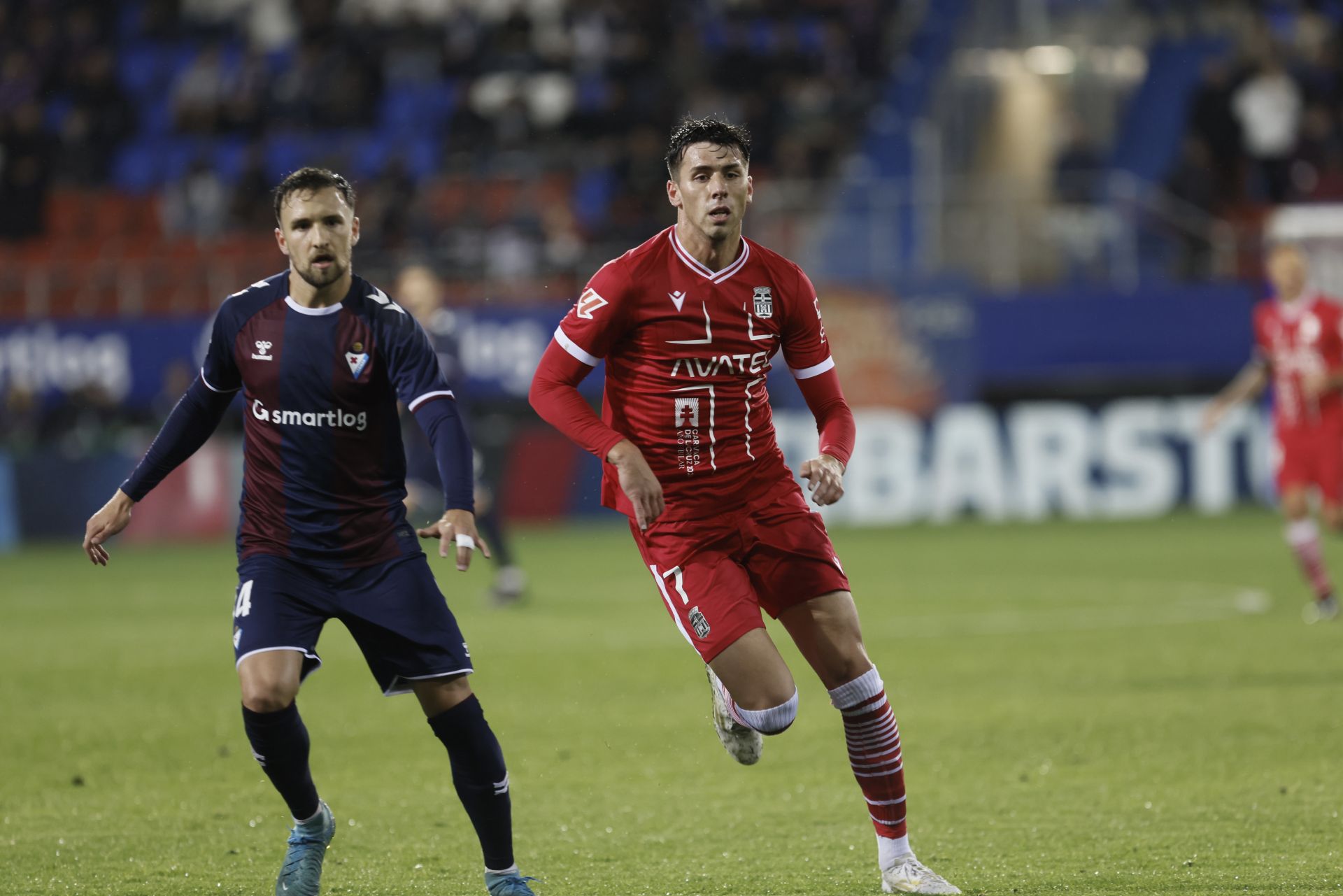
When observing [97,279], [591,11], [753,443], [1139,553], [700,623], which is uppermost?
[591,11]

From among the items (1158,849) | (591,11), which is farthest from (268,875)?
(591,11)

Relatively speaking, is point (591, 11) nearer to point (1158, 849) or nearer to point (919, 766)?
point (919, 766)

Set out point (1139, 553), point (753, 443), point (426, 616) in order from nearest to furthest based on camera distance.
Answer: point (426, 616) < point (753, 443) < point (1139, 553)

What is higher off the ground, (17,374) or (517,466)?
(17,374)

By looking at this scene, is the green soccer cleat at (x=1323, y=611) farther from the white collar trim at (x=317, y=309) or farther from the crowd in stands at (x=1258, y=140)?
the crowd in stands at (x=1258, y=140)

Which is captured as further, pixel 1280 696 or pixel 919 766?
pixel 1280 696

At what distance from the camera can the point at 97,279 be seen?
77.2ft

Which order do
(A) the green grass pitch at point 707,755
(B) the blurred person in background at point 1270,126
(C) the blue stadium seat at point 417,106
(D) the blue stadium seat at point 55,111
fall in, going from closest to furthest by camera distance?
(A) the green grass pitch at point 707,755 → (B) the blurred person in background at point 1270,126 → (C) the blue stadium seat at point 417,106 → (D) the blue stadium seat at point 55,111

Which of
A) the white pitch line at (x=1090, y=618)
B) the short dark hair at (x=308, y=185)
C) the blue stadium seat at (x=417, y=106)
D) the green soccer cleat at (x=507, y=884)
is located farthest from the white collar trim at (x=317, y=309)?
the blue stadium seat at (x=417, y=106)

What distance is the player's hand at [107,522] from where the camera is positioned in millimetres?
5875

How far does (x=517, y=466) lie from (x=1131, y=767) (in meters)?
15.5

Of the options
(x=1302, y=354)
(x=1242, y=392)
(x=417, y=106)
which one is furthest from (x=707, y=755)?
(x=417, y=106)

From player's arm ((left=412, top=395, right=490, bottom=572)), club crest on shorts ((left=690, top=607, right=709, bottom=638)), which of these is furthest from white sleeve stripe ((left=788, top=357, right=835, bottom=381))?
player's arm ((left=412, top=395, right=490, bottom=572))

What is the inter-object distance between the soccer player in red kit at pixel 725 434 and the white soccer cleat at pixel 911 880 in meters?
0.04
